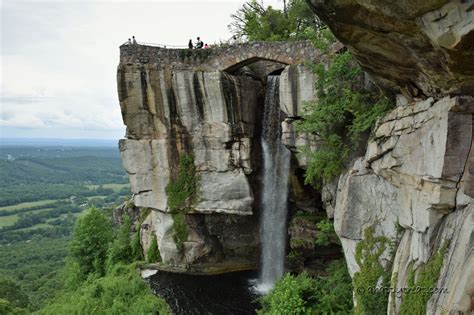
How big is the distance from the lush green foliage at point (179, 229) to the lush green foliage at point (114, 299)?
2888 mm

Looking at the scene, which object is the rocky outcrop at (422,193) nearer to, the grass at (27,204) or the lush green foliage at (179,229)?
the lush green foliage at (179,229)

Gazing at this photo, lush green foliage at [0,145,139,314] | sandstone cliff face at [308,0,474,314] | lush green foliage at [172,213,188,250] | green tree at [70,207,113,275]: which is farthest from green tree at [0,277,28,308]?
sandstone cliff face at [308,0,474,314]

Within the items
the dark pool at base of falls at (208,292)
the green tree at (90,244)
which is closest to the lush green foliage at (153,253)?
the dark pool at base of falls at (208,292)

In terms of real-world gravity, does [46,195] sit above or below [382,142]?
below

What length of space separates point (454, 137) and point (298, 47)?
10803 mm

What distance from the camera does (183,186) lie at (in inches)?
758

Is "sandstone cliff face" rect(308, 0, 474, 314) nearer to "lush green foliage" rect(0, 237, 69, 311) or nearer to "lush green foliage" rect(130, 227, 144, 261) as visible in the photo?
"lush green foliage" rect(130, 227, 144, 261)

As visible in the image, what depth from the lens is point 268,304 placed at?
601 inches

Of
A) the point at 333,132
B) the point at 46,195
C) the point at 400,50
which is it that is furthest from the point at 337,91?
the point at 46,195

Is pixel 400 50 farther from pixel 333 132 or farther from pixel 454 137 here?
pixel 333 132

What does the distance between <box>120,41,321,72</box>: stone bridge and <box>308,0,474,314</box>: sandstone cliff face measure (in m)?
7.92

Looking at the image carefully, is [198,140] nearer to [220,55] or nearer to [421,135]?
[220,55]

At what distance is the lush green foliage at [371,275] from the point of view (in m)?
9.94

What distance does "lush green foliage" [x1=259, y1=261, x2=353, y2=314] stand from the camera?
41.8 ft
